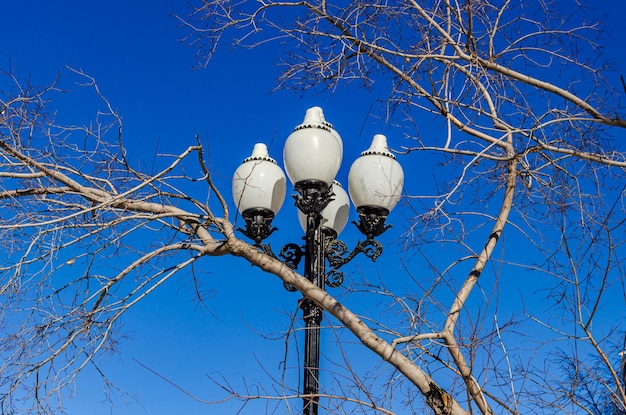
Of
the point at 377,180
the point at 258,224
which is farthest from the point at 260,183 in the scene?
the point at 377,180

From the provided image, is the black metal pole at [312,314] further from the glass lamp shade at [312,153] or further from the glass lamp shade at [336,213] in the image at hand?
the glass lamp shade at [336,213]

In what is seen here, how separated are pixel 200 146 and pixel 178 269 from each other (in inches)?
25.2

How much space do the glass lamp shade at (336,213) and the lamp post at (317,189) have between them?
0.11 meters

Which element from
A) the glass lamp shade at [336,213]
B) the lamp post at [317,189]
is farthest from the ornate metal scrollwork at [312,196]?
the glass lamp shade at [336,213]

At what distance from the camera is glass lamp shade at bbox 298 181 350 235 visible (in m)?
5.39

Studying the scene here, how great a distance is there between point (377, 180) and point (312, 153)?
0.44m

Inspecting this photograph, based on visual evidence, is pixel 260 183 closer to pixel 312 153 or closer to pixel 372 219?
pixel 312 153

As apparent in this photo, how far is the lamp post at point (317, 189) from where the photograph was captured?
4.84 meters

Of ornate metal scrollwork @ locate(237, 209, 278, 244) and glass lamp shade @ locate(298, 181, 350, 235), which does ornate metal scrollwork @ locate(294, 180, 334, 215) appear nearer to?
ornate metal scrollwork @ locate(237, 209, 278, 244)

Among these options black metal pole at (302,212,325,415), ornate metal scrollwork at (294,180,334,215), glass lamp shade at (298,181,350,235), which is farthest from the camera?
glass lamp shade at (298,181,350,235)

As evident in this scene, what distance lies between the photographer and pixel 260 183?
501 cm

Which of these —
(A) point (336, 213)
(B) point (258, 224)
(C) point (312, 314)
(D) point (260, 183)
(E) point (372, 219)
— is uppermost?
(A) point (336, 213)

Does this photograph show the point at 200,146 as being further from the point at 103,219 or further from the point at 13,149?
the point at 13,149

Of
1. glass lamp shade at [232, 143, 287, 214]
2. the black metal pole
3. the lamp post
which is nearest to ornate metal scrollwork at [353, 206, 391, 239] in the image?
the lamp post
